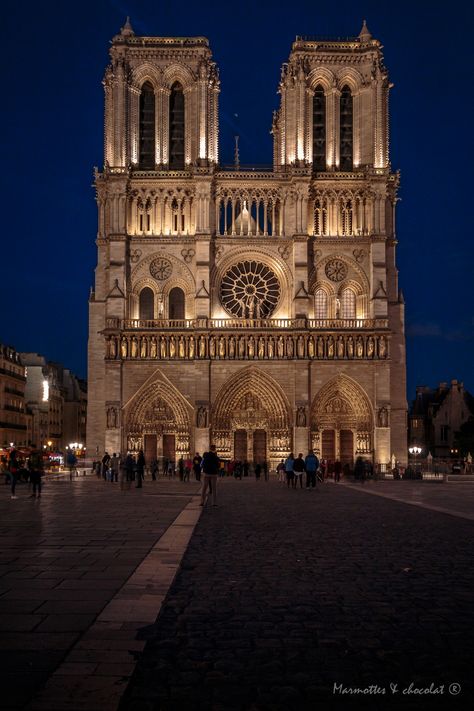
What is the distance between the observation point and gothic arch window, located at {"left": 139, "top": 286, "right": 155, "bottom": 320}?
51.0m

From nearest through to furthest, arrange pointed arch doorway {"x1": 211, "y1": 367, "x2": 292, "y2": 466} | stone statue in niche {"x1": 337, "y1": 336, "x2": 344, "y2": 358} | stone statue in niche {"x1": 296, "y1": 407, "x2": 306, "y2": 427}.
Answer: stone statue in niche {"x1": 296, "y1": 407, "x2": 306, "y2": 427} < stone statue in niche {"x1": 337, "y1": 336, "x2": 344, "y2": 358} < pointed arch doorway {"x1": 211, "y1": 367, "x2": 292, "y2": 466}

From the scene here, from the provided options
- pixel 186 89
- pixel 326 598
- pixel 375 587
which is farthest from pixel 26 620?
pixel 186 89

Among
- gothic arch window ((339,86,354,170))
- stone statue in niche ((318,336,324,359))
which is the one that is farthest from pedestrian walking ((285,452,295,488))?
gothic arch window ((339,86,354,170))

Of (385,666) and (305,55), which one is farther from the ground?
(305,55)

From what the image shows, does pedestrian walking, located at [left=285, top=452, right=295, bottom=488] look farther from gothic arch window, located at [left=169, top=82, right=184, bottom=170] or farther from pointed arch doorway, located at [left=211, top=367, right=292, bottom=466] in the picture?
gothic arch window, located at [left=169, top=82, right=184, bottom=170]

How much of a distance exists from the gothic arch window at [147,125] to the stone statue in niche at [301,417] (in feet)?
61.7

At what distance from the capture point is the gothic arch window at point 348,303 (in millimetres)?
51438

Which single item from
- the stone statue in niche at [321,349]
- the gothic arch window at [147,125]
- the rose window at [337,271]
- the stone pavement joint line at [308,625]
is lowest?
the stone pavement joint line at [308,625]

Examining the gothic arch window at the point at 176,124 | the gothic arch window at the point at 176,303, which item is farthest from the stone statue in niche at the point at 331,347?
the gothic arch window at the point at 176,124

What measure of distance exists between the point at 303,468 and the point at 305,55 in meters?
32.1

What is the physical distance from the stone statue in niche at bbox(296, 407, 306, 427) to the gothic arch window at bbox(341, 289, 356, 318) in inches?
278

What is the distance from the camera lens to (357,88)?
2071 inches

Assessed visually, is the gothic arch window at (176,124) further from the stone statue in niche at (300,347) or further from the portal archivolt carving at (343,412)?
the portal archivolt carving at (343,412)

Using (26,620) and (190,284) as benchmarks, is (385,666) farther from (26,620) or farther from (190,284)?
(190,284)
